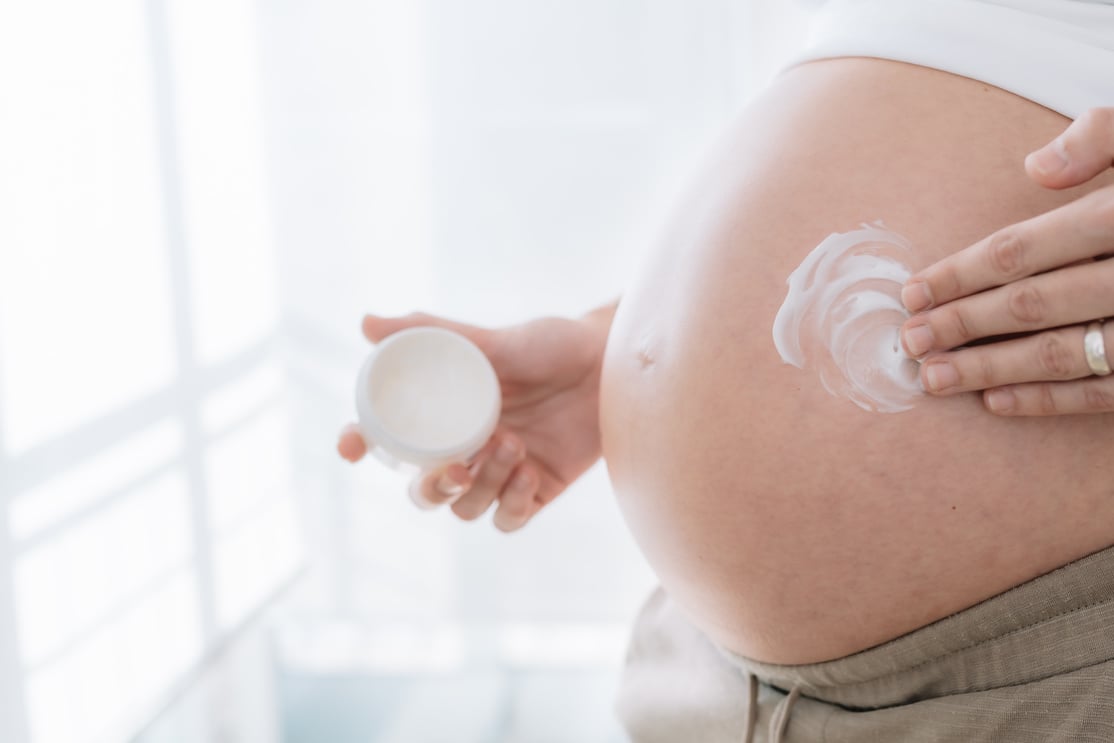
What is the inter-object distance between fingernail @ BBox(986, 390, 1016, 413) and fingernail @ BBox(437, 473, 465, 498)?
0.46 m

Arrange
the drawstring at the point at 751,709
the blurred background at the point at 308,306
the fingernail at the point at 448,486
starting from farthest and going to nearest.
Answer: the blurred background at the point at 308,306 → the fingernail at the point at 448,486 → the drawstring at the point at 751,709

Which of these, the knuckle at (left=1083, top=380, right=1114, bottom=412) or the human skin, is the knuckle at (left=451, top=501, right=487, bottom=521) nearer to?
the human skin

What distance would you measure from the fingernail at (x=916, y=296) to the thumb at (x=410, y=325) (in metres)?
0.43

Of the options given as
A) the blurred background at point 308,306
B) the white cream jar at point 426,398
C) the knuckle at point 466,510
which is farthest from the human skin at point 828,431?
the blurred background at point 308,306

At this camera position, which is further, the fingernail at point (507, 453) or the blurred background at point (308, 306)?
the blurred background at point (308, 306)

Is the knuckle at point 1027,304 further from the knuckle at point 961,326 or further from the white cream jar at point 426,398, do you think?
the white cream jar at point 426,398

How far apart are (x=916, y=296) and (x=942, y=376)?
51 mm

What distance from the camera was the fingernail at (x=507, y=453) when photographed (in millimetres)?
883

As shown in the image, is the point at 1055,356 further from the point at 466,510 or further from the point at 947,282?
the point at 466,510

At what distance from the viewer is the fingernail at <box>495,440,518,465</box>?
2.90 ft

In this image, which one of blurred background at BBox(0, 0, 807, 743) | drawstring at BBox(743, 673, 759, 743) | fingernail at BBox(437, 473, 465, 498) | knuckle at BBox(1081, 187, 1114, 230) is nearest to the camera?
knuckle at BBox(1081, 187, 1114, 230)

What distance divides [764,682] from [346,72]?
50.0 inches

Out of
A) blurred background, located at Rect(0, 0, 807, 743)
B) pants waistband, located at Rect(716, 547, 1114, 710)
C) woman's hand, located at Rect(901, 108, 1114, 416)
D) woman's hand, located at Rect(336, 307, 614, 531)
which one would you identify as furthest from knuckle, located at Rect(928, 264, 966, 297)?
blurred background, located at Rect(0, 0, 807, 743)

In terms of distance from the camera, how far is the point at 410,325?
89 centimetres
